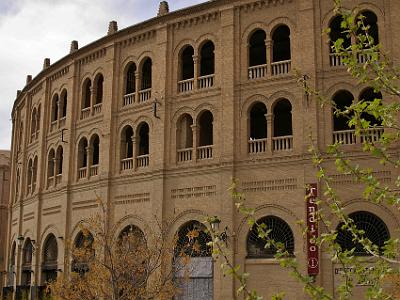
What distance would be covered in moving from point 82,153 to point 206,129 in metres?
7.12

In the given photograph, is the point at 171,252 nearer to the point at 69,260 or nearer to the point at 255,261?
the point at 255,261

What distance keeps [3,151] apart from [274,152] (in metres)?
39.5

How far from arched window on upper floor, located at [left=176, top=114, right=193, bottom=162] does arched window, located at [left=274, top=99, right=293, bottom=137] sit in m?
3.51

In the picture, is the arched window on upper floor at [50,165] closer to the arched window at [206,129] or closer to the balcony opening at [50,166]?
the balcony opening at [50,166]

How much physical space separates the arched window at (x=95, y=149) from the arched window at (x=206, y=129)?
221 inches

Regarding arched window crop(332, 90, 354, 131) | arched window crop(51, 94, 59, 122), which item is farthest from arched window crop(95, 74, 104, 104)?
arched window crop(332, 90, 354, 131)

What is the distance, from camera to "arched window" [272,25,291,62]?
77.6ft

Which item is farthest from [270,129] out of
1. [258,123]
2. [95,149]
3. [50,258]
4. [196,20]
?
[50,258]

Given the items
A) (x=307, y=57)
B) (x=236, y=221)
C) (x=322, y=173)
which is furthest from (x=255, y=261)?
(x=322, y=173)

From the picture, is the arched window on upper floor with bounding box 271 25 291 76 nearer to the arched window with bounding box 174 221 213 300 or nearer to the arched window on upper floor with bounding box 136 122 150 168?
the arched window on upper floor with bounding box 136 122 150 168

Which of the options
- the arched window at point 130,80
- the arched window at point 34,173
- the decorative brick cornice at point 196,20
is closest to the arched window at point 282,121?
the decorative brick cornice at point 196,20

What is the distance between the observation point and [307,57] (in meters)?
21.9

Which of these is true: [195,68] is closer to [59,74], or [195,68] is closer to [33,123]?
[59,74]

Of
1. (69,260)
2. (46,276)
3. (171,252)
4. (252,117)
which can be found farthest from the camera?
(46,276)
